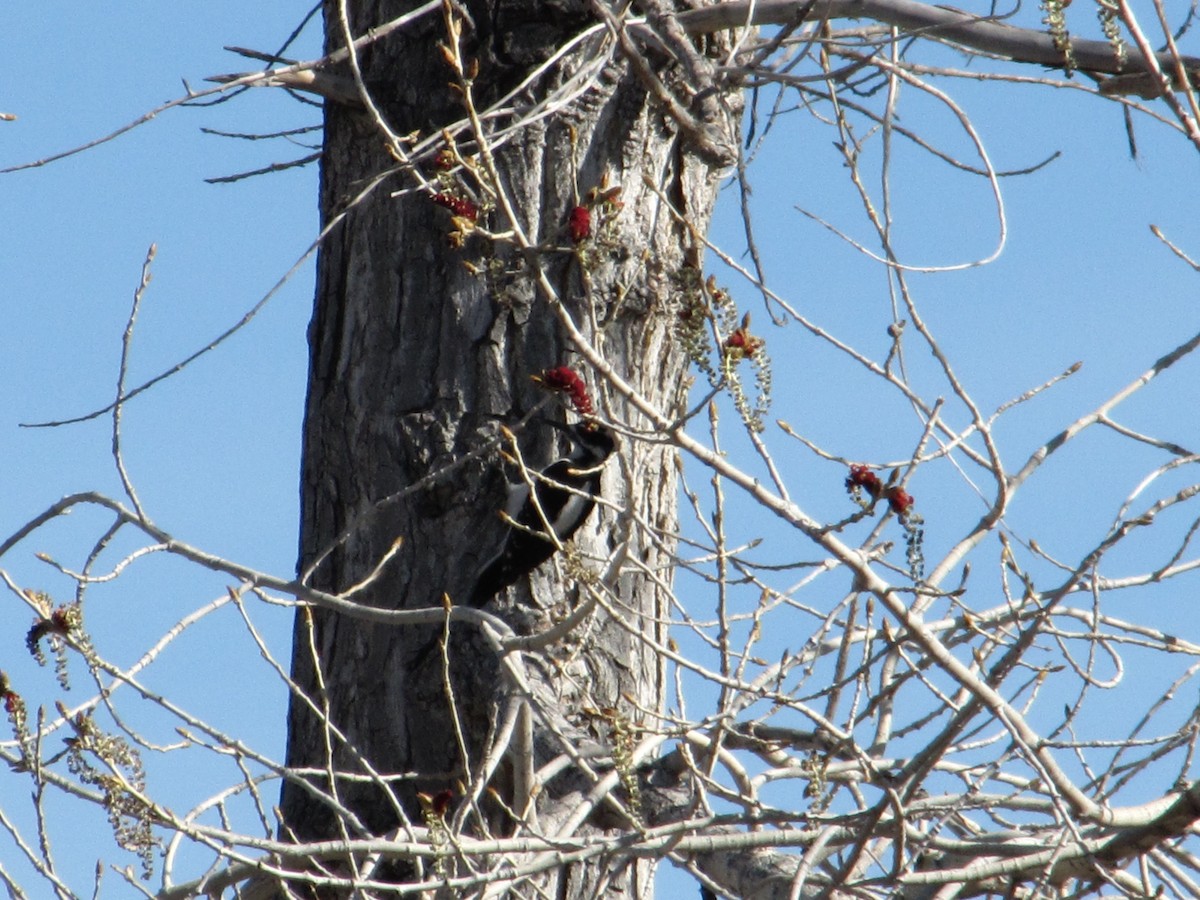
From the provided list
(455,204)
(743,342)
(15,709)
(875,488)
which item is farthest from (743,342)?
(15,709)

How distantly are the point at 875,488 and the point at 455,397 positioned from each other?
157 centimetres

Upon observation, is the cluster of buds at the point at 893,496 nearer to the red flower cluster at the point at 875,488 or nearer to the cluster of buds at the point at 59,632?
the red flower cluster at the point at 875,488

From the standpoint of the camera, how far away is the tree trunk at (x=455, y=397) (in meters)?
3.66

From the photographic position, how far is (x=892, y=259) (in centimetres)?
300

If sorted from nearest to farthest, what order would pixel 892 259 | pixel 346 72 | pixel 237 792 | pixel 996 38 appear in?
pixel 892 259
pixel 237 792
pixel 996 38
pixel 346 72

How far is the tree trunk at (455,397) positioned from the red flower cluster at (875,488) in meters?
1.26

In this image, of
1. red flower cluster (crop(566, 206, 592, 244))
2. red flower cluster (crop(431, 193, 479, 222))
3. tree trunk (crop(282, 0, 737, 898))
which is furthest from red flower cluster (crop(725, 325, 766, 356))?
tree trunk (crop(282, 0, 737, 898))

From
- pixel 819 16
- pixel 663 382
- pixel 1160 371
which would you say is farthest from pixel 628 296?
pixel 1160 371

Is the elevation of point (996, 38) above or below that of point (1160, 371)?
above

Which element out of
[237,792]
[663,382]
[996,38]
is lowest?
[237,792]

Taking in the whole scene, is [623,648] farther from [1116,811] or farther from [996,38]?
[996,38]

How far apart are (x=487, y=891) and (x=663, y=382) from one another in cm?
155

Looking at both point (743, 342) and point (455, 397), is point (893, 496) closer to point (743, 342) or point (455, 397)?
point (743, 342)

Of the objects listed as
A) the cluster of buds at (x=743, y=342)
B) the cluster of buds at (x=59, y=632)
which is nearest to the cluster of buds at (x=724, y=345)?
the cluster of buds at (x=743, y=342)
